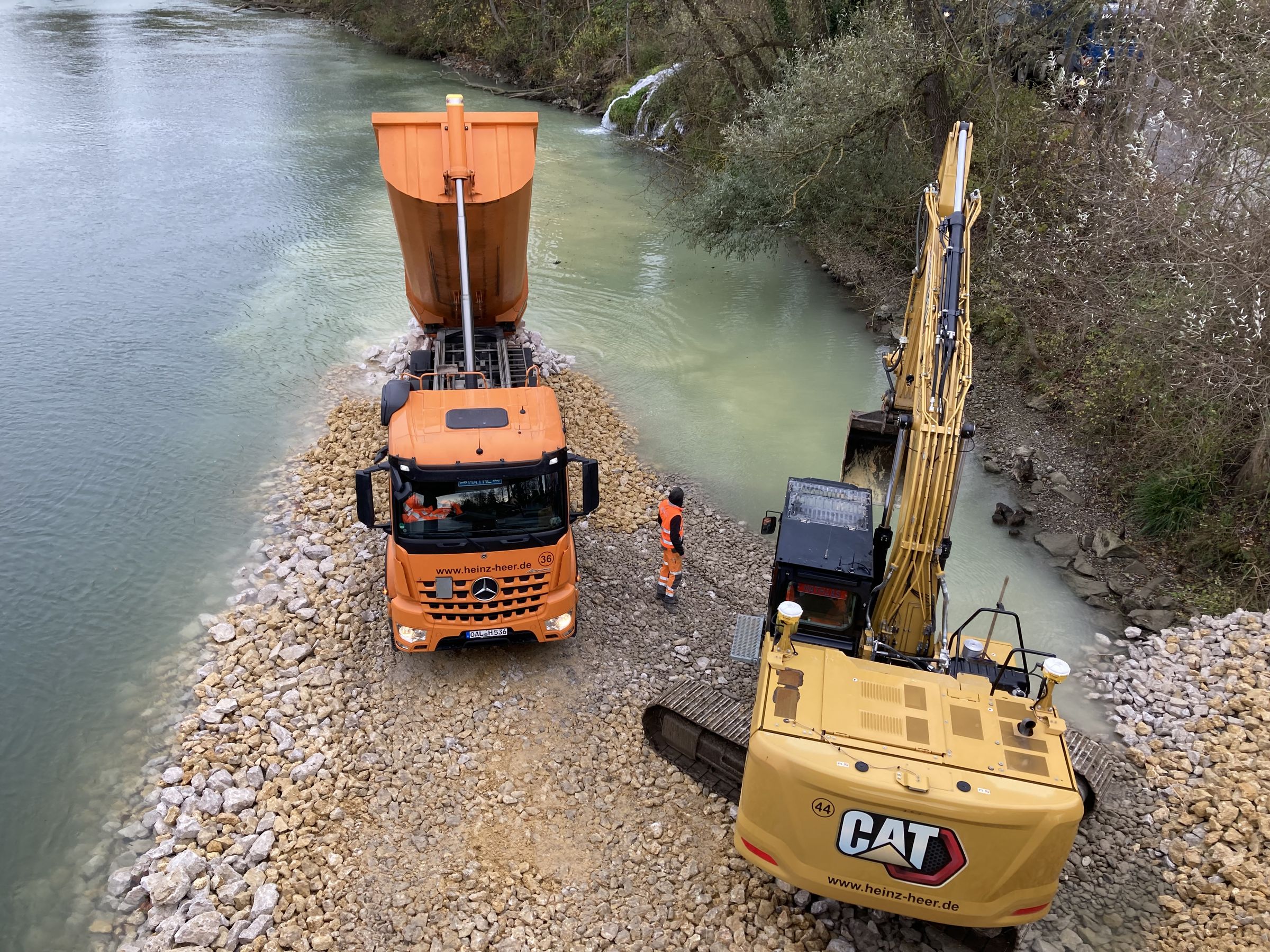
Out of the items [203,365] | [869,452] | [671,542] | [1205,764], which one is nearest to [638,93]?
[203,365]

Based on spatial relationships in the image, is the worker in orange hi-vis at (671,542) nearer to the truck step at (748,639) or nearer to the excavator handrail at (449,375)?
the truck step at (748,639)

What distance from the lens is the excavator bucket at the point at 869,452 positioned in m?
8.61

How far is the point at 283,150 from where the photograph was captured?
24.8 metres

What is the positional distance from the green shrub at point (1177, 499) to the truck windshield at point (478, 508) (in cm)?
717

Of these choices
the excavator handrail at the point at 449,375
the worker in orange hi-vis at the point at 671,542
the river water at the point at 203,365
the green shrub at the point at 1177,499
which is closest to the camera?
the river water at the point at 203,365

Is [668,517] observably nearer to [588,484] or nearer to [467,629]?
[588,484]

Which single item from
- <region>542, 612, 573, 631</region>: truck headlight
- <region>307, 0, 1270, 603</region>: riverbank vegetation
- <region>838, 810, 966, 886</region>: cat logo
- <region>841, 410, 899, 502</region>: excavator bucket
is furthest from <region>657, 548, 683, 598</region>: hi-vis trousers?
<region>307, 0, 1270, 603</region>: riverbank vegetation

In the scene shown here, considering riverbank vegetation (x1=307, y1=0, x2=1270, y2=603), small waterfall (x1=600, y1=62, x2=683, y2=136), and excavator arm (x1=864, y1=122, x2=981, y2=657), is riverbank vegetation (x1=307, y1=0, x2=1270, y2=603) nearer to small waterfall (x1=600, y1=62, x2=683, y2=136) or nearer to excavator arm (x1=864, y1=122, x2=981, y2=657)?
excavator arm (x1=864, y1=122, x2=981, y2=657)

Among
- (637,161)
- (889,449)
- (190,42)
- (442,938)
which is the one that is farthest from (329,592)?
(190,42)

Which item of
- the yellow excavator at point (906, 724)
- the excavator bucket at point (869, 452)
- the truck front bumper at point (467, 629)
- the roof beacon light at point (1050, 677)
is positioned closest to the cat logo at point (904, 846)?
the yellow excavator at point (906, 724)

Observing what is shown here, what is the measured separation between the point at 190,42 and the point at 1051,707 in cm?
4266

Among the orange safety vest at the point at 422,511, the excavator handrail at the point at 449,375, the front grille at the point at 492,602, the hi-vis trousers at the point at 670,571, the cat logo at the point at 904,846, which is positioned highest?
the excavator handrail at the point at 449,375

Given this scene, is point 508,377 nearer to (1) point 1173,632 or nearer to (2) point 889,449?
(2) point 889,449

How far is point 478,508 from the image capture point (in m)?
7.48
